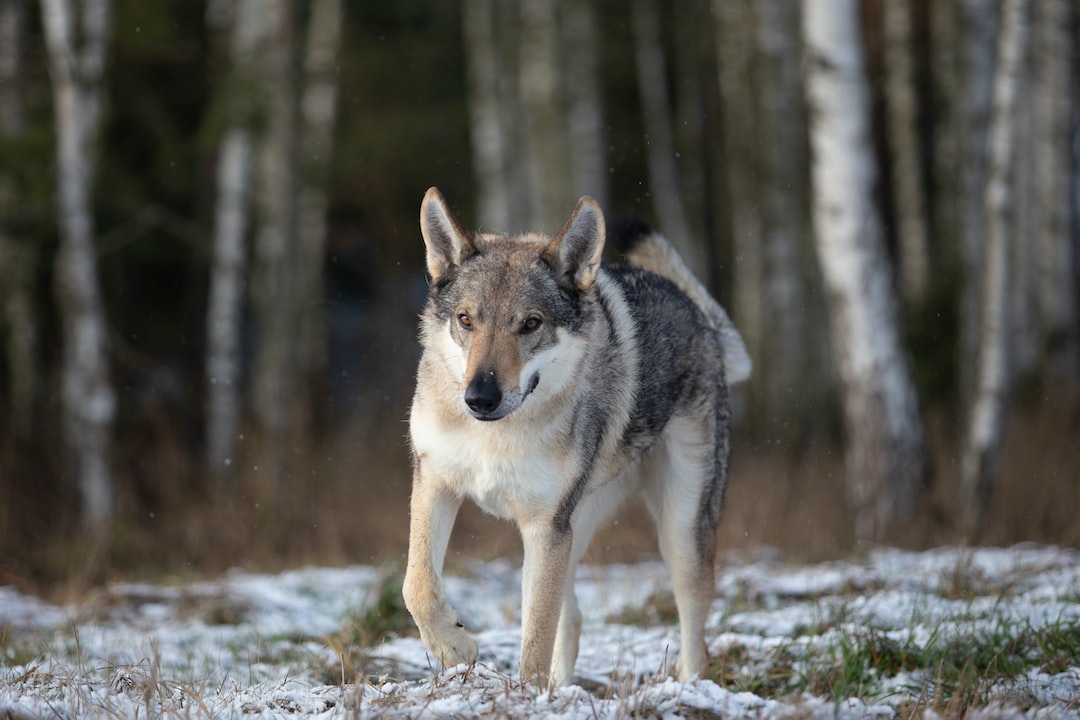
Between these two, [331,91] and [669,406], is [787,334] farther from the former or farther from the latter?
[669,406]

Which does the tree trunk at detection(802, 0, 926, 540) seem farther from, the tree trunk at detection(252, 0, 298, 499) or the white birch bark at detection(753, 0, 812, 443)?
the tree trunk at detection(252, 0, 298, 499)

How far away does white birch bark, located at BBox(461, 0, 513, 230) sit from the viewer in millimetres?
14836

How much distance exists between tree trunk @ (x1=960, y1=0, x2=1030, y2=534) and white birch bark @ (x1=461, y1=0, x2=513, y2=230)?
6.49m

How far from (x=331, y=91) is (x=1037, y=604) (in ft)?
44.0

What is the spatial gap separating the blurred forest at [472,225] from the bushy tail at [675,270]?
0.16 m

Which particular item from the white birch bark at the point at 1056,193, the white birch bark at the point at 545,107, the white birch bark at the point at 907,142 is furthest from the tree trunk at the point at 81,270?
the white birch bark at the point at 1056,193

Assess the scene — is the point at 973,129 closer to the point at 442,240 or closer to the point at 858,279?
the point at 858,279

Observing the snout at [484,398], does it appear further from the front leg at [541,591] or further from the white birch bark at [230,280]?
the white birch bark at [230,280]

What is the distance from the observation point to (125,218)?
14.9 m

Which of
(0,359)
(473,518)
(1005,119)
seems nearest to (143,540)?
(473,518)

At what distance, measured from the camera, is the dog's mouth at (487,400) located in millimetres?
4082

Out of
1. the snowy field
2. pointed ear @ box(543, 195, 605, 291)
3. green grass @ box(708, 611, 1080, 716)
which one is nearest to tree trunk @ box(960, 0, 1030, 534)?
the snowy field

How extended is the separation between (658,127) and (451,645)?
16.5 metres

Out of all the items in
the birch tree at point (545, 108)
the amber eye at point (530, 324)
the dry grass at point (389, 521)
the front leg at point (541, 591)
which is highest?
the birch tree at point (545, 108)
